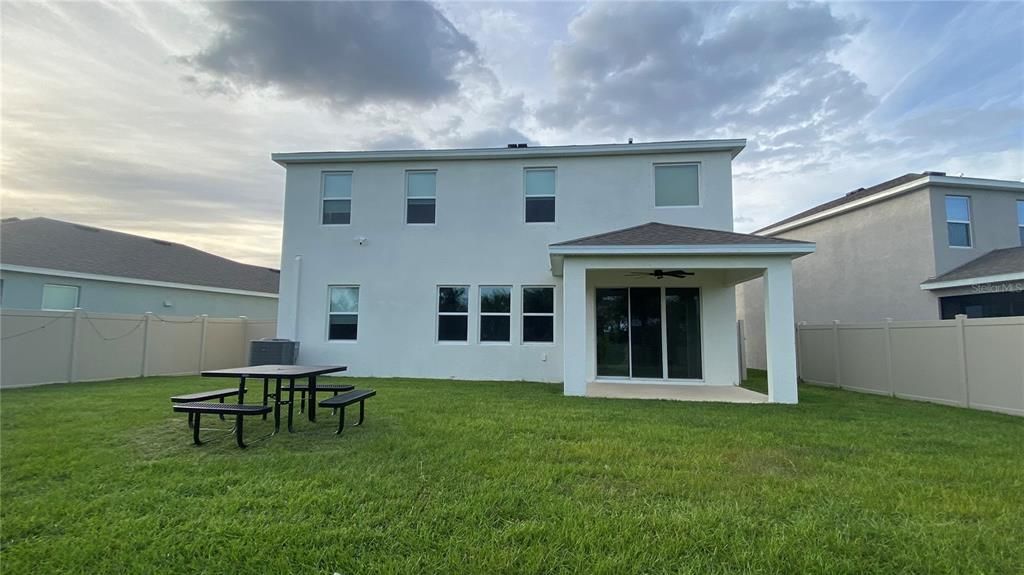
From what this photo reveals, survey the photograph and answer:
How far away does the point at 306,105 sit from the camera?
1219 cm

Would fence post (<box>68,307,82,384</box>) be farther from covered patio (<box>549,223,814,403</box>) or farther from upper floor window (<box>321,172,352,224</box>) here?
covered patio (<box>549,223,814,403</box>)

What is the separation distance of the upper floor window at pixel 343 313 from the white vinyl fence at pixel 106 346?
13.5 ft

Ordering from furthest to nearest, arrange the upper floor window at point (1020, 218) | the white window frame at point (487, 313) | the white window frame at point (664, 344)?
the upper floor window at point (1020, 218), the white window frame at point (487, 313), the white window frame at point (664, 344)

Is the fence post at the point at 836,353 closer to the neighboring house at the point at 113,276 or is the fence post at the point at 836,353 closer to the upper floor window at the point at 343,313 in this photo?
the upper floor window at the point at 343,313

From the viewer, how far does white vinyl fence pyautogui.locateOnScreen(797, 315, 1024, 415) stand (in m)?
7.70

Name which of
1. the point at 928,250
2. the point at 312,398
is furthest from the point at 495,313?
the point at 928,250

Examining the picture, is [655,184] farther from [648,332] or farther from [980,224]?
[980,224]

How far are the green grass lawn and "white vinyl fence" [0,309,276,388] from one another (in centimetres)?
438

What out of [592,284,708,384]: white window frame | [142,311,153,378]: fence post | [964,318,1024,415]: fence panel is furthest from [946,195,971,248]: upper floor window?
[142,311,153,378]: fence post

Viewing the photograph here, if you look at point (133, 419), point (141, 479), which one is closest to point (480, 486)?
point (141, 479)

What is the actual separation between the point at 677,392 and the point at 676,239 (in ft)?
10.9

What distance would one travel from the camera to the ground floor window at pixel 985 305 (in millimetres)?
11492

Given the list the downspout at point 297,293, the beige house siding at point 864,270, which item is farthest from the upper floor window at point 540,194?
the beige house siding at point 864,270

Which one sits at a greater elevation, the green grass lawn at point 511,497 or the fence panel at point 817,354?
the fence panel at point 817,354
